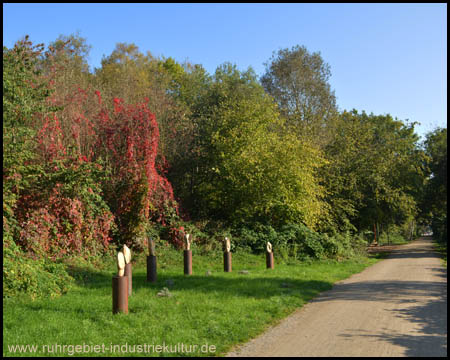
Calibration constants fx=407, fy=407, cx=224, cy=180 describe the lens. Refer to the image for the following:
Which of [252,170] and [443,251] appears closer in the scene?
[252,170]

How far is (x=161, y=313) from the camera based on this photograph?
25.3 feet

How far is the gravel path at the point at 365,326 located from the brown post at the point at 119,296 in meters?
2.53

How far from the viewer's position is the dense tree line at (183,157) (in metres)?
11.6

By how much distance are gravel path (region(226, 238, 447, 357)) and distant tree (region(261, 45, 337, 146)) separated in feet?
64.5

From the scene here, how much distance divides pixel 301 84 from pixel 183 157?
13.5 metres

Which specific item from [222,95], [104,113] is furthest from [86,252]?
[222,95]

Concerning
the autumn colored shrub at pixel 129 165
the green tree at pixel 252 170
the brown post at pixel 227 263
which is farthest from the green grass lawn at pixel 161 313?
the green tree at pixel 252 170

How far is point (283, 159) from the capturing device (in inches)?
771

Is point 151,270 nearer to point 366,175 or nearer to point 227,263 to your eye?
point 227,263

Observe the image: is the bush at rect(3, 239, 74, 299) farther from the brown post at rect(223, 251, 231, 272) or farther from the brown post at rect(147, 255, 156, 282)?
the brown post at rect(223, 251, 231, 272)

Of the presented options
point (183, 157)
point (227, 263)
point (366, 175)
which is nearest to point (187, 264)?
point (227, 263)

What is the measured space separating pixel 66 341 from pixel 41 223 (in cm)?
652

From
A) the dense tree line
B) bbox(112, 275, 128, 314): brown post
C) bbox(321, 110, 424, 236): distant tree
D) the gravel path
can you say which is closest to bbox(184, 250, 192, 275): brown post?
the dense tree line

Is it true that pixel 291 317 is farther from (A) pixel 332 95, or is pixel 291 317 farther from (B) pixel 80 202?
(A) pixel 332 95
